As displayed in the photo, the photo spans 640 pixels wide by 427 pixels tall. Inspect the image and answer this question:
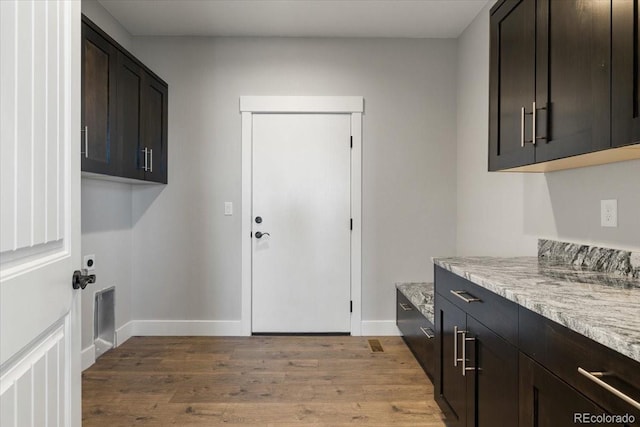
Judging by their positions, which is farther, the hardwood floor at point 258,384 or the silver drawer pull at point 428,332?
the silver drawer pull at point 428,332

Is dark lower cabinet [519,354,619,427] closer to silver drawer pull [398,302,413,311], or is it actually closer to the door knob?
the door knob

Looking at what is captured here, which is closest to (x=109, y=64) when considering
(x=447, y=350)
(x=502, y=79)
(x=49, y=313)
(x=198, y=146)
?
(x=198, y=146)

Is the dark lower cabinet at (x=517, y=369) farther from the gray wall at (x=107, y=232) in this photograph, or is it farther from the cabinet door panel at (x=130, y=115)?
the gray wall at (x=107, y=232)

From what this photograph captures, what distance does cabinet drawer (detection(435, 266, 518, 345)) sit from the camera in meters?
1.32

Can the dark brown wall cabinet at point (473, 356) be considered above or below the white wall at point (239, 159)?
below

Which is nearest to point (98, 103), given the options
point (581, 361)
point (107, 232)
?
point (107, 232)

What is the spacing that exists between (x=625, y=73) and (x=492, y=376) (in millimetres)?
1080

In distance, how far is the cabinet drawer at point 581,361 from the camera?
0.82 m

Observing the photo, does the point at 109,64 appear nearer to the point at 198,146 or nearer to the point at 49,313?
the point at 198,146

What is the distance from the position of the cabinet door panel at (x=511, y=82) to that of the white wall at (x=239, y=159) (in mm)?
1457

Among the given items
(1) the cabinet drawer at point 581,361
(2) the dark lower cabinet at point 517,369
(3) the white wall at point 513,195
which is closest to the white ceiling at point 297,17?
(3) the white wall at point 513,195

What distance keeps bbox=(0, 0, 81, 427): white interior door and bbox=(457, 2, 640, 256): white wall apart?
205 cm

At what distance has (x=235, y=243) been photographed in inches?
139

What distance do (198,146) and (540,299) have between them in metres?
3.02
